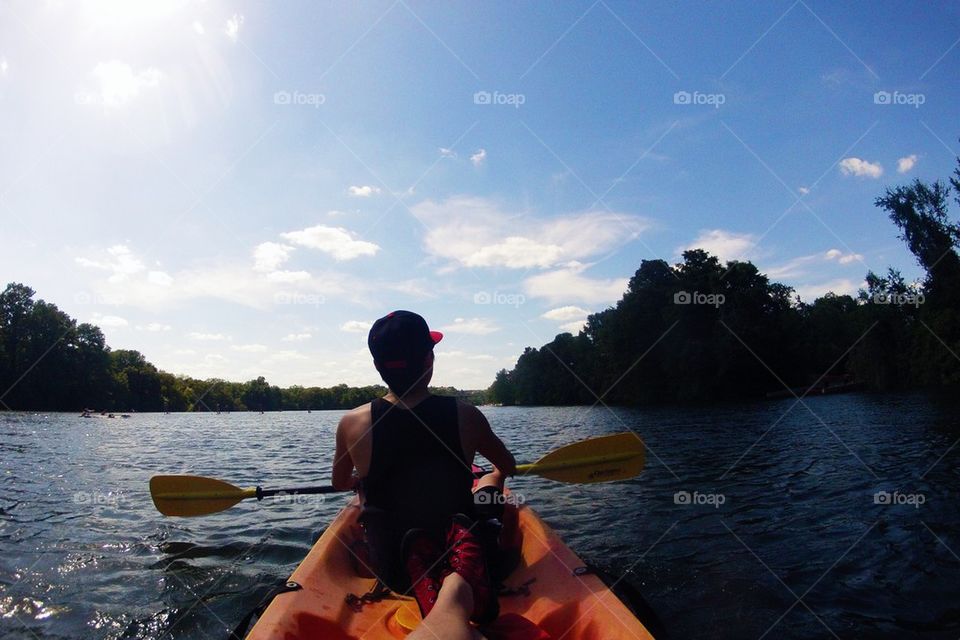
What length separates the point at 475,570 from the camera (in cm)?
262

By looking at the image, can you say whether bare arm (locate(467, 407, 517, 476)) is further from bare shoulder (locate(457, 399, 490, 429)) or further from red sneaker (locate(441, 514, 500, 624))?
red sneaker (locate(441, 514, 500, 624))

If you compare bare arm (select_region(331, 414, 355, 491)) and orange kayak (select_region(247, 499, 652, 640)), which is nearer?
orange kayak (select_region(247, 499, 652, 640))

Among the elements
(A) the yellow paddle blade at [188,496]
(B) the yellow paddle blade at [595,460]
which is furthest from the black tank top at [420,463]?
(A) the yellow paddle blade at [188,496]

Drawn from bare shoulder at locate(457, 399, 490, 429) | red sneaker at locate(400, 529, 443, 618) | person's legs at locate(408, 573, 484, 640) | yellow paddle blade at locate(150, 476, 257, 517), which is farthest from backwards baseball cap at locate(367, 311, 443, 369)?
yellow paddle blade at locate(150, 476, 257, 517)

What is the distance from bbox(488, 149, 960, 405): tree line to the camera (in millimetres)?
38250

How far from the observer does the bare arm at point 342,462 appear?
3.35 meters

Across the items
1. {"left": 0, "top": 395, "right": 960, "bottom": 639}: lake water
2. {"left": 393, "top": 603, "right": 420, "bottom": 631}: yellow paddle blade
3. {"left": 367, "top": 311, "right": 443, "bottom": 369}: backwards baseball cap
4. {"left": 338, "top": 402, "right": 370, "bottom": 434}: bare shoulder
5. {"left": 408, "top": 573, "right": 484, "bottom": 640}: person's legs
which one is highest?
{"left": 367, "top": 311, "right": 443, "bottom": 369}: backwards baseball cap

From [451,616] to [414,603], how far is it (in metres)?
1.56

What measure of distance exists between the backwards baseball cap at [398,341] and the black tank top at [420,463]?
0.24 m

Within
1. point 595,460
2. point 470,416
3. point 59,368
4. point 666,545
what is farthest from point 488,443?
point 59,368

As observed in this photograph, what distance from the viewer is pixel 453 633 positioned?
6.76ft

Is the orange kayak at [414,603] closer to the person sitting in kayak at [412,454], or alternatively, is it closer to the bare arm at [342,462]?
the person sitting in kayak at [412,454]

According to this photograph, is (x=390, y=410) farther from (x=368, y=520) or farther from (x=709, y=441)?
(x=709, y=441)

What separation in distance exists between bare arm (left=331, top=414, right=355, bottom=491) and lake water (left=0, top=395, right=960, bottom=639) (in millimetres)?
1684
